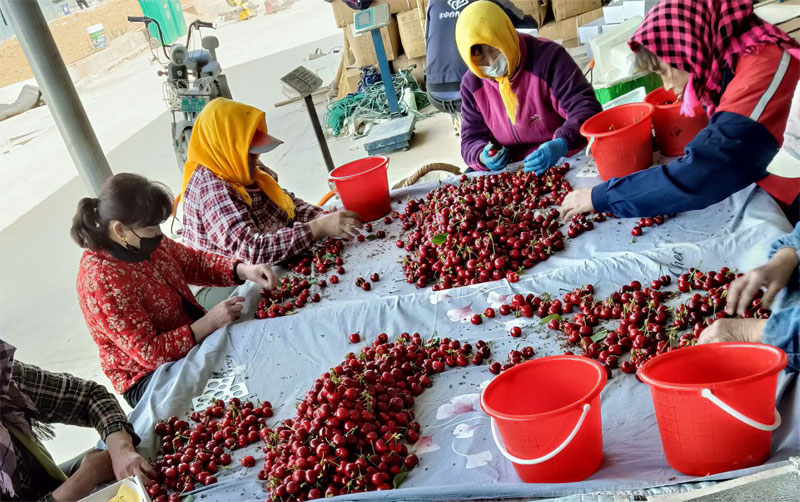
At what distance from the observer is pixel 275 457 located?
62.1 inches

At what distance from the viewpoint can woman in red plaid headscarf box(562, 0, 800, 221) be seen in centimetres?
185

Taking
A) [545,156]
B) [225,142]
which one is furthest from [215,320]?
[545,156]

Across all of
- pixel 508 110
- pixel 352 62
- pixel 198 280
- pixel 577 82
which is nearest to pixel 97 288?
pixel 198 280

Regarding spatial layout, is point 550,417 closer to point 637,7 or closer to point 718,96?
point 718,96

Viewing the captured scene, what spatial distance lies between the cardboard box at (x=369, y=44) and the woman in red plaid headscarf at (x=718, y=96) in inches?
227

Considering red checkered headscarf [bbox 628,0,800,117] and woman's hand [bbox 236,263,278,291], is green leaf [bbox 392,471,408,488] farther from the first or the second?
red checkered headscarf [bbox 628,0,800,117]

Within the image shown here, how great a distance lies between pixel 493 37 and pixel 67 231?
5392 millimetres

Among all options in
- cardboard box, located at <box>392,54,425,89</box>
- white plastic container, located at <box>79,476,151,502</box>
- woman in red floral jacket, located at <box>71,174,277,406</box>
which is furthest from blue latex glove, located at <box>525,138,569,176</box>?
cardboard box, located at <box>392,54,425,89</box>

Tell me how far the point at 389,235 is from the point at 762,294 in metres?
1.48

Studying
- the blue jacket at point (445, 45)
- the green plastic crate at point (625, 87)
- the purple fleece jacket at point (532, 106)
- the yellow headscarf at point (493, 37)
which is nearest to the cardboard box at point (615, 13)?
the blue jacket at point (445, 45)

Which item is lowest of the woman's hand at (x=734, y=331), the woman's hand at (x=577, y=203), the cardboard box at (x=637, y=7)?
the woman's hand at (x=577, y=203)

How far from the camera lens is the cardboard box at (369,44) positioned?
7.51 metres

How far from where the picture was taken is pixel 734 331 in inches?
52.2

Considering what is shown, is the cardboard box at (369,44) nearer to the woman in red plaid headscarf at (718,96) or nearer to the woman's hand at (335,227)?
the woman's hand at (335,227)
